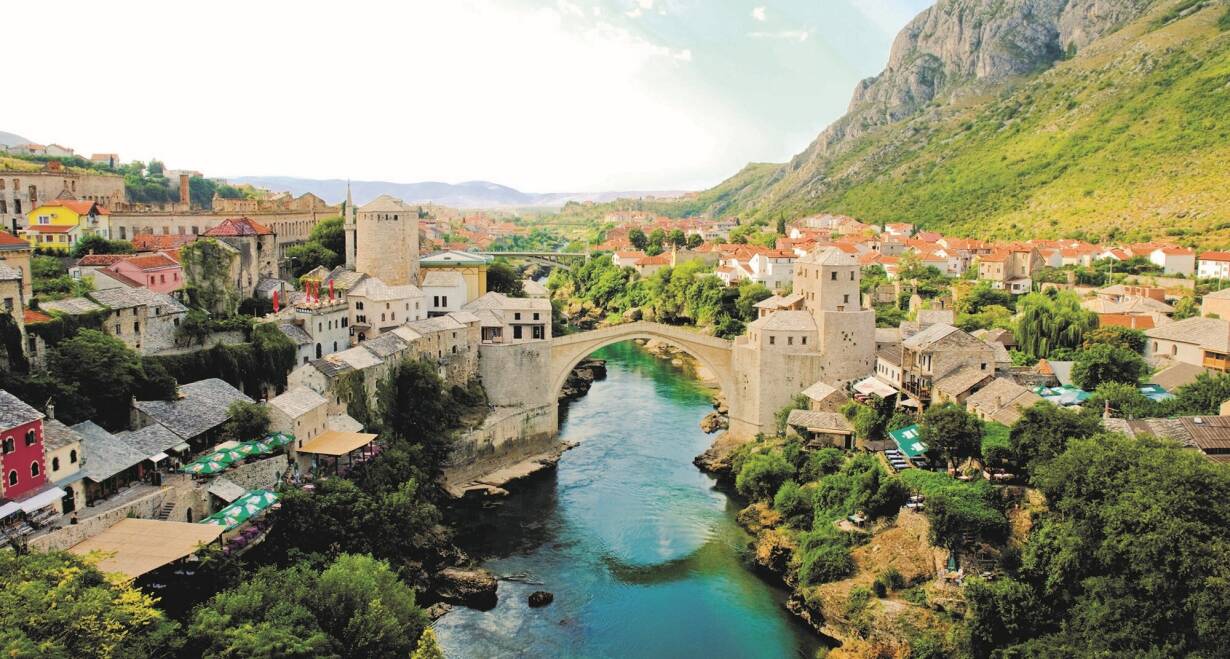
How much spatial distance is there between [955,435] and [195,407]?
17.5 meters

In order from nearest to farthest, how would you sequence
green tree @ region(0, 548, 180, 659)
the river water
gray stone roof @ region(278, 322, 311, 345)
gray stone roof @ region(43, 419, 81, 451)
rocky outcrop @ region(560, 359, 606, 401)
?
1. green tree @ region(0, 548, 180, 659)
2. gray stone roof @ region(43, 419, 81, 451)
3. the river water
4. gray stone roof @ region(278, 322, 311, 345)
5. rocky outcrop @ region(560, 359, 606, 401)

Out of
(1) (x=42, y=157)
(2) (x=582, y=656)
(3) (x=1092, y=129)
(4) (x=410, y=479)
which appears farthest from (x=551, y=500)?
(3) (x=1092, y=129)

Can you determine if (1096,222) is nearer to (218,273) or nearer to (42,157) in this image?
(218,273)

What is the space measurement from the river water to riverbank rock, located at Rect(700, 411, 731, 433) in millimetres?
462

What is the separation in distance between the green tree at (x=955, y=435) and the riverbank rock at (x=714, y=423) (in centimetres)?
1267

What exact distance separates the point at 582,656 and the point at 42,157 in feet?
150

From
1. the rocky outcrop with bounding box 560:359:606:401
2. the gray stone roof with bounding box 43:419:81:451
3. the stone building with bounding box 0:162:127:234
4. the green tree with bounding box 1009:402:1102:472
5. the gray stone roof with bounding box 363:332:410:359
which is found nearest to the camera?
the gray stone roof with bounding box 43:419:81:451

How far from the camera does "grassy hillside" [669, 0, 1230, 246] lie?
4834cm

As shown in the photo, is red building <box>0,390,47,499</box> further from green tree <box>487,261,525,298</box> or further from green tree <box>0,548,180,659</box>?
green tree <box>487,261,525,298</box>

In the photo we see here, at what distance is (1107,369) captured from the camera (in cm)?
2461

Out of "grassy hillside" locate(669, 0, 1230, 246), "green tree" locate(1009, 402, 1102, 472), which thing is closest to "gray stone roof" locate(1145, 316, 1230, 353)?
"green tree" locate(1009, 402, 1102, 472)

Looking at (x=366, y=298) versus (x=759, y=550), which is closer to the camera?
(x=759, y=550)

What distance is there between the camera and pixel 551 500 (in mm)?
26125

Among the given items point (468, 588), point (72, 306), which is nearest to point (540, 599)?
point (468, 588)
